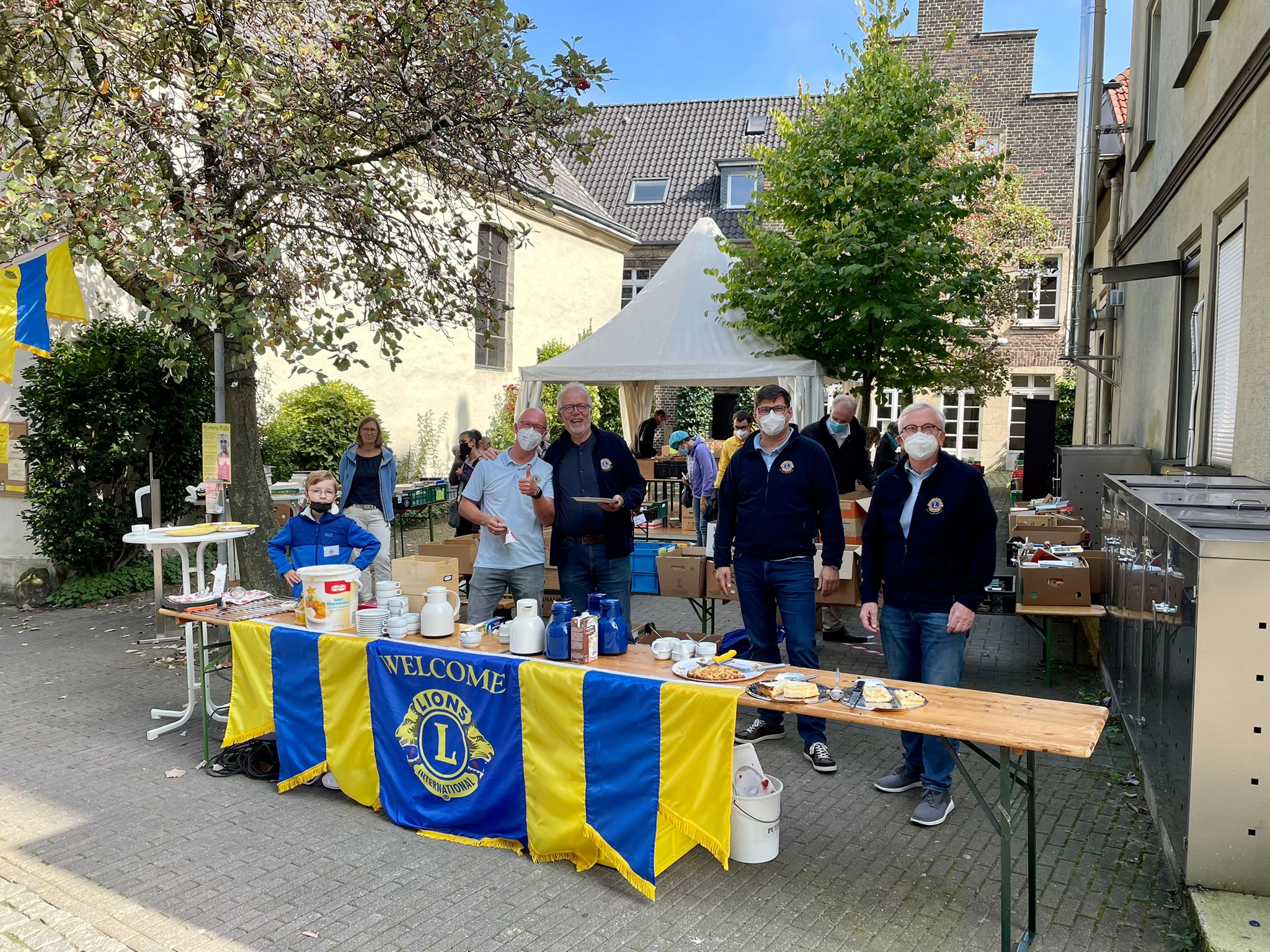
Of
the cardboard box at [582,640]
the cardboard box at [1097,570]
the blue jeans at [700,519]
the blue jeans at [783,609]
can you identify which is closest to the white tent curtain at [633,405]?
the blue jeans at [700,519]

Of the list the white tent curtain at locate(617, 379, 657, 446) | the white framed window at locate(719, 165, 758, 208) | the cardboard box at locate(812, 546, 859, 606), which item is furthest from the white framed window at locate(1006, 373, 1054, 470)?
the cardboard box at locate(812, 546, 859, 606)

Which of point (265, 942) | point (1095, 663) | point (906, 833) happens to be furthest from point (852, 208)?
point (265, 942)

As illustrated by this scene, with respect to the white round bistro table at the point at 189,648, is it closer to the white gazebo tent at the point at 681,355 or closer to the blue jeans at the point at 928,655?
the blue jeans at the point at 928,655

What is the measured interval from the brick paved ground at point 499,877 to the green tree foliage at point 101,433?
533cm

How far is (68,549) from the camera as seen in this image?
10.2m

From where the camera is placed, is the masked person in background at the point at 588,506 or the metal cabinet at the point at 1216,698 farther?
the masked person in background at the point at 588,506

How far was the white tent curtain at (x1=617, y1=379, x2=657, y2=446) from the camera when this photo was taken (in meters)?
17.4

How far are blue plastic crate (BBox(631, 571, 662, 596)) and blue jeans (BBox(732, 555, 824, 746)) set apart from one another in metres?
2.07

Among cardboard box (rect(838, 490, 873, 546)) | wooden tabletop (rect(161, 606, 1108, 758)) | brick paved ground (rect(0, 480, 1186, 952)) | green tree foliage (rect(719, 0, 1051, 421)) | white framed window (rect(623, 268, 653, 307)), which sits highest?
white framed window (rect(623, 268, 653, 307))

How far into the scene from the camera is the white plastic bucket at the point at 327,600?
484cm

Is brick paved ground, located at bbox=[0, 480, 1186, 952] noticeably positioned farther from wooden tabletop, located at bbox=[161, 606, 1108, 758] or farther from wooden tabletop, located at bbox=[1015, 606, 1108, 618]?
wooden tabletop, located at bbox=[1015, 606, 1108, 618]

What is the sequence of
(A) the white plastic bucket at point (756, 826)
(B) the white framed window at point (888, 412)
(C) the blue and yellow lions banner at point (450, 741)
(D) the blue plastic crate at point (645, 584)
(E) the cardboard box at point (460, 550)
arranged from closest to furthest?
1. (A) the white plastic bucket at point (756, 826)
2. (C) the blue and yellow lions banner at point (450, 741)
3. (D) the blue plastic crate at point (645, 584)
4. (E) the cardboard box at point (460, 550)
5. (B) the white framed window at point (888, 412)

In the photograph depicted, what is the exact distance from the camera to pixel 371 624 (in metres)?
4.62

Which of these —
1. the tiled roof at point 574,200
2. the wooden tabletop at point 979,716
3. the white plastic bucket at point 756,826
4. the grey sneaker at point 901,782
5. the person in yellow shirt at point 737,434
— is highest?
the tiled roof at point 574,200
